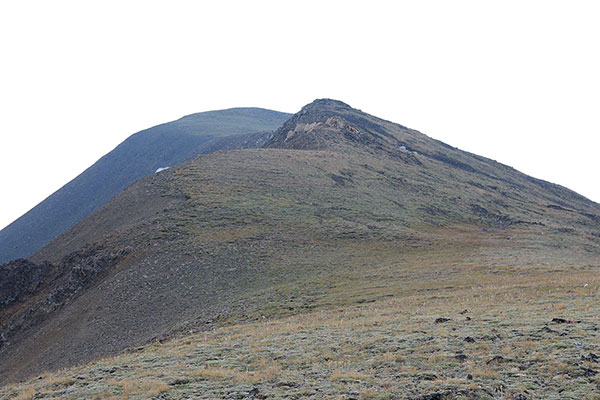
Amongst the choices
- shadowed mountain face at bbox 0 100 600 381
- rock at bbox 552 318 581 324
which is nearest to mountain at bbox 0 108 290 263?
shadowed mountain face at bbox 0 100 600 381

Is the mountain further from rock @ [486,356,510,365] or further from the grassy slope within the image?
rock @ [486,356,510,365]

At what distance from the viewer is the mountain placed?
123 m

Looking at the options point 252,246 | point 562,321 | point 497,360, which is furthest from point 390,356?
point 252,246

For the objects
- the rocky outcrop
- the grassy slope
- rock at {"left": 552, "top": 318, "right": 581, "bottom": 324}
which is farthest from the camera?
the rocky outcrop

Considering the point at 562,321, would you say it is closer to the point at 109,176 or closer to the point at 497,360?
the point at 497,360

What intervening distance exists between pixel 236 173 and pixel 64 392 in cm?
5344

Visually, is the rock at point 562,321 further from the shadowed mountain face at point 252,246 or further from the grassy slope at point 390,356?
the shadowed mountain face at point 252,246

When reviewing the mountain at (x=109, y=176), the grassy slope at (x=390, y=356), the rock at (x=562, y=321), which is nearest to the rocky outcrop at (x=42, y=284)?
the grassy slope at (x=390, y=356)

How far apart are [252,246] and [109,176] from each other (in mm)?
136146

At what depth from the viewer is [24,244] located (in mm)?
116812

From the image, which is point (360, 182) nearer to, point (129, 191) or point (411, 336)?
point (129, 191)

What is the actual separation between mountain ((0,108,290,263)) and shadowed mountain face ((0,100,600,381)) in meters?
69.3

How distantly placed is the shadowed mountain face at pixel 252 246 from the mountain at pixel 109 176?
227 feet

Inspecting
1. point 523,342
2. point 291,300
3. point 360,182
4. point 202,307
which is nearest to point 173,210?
point 202,307
